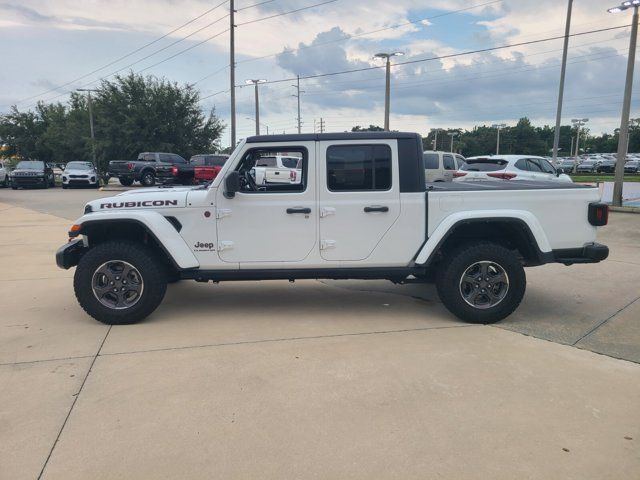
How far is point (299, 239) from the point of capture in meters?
4.82

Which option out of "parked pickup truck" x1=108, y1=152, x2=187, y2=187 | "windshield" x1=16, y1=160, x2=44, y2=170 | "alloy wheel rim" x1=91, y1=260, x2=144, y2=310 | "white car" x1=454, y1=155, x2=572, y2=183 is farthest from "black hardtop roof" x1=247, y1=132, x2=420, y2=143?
"windshield" x1=16, y1=160, x2=44, y2=170

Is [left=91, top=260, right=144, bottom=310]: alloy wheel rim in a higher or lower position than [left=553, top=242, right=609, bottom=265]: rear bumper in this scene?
lower

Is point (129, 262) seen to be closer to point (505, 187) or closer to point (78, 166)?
point (505, 187)

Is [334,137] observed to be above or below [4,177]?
above

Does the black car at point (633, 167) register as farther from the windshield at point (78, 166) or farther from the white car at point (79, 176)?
the windshield at point (78, 166)

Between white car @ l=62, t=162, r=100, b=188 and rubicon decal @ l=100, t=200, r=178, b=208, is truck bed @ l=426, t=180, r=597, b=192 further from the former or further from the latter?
white car @ l=62, t=162, r=100, b=188

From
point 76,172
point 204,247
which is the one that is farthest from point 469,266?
point 76,172

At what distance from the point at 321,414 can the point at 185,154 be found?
3773 centimetres

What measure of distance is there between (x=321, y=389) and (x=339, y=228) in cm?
175

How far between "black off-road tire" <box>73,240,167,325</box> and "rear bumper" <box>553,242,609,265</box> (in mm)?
3886

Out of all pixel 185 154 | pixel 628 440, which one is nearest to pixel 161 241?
pixel 628 440

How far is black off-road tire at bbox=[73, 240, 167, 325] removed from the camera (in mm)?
4758

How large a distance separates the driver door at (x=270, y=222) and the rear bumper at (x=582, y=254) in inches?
94.5

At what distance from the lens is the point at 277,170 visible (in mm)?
5219
